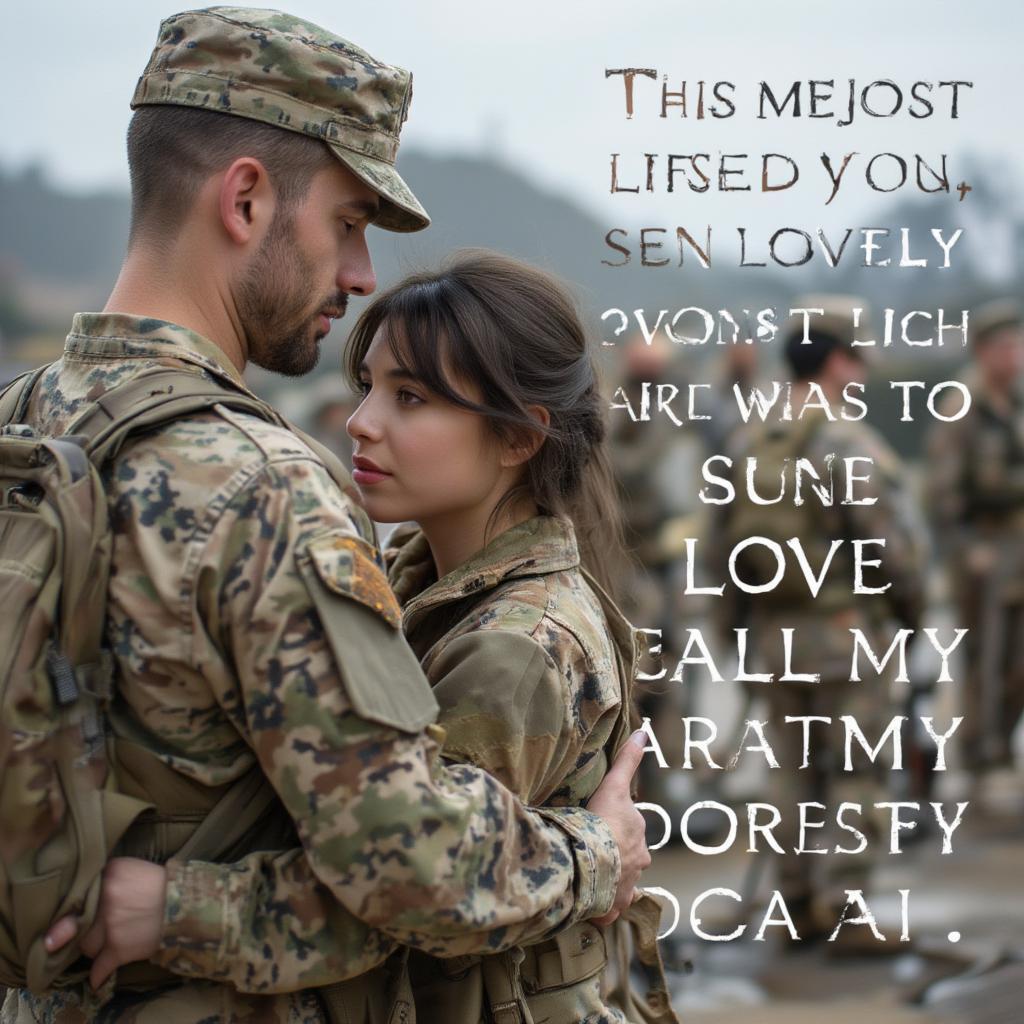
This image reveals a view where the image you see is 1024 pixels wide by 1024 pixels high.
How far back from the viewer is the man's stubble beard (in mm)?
2006

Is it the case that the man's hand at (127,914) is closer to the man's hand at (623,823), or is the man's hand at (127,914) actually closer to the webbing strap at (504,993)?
the webbing strap at (504,993)

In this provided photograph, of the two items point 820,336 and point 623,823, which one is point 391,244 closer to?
point 820,336

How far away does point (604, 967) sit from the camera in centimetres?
233

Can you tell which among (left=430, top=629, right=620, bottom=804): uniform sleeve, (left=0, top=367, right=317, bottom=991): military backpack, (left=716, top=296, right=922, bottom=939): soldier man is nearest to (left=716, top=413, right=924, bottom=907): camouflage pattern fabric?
(left=716, top=296, right=922, bottom=939): soldier man

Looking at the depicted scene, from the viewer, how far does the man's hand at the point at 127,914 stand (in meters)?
1.71

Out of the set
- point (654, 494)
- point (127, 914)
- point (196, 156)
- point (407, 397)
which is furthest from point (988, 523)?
point (127, 914)

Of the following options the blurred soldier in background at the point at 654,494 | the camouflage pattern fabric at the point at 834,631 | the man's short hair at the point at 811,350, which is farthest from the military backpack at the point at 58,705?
the blurred soldier in background at the point at 654,494

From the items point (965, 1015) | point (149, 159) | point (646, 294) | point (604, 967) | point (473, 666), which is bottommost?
point (965, 1015)

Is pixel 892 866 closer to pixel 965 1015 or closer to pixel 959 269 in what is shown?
pixel 965 1015

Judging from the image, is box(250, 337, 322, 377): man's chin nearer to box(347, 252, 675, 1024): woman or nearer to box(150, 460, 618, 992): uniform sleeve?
box(347, 252, 675, 1024): woman

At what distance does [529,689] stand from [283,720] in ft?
1.54

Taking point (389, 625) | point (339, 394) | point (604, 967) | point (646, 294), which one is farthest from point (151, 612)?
point (646, 294)

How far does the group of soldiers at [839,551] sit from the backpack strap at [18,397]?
282cm

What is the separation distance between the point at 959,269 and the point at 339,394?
271 inches
